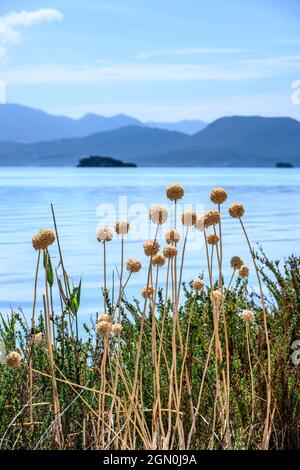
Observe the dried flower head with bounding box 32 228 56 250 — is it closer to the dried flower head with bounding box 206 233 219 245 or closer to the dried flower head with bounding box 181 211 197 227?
the dried flower head with bounding box 181 211 197 227

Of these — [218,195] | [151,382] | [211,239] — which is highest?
[218,195]

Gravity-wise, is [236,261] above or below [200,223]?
below

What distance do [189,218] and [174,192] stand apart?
0.37ft

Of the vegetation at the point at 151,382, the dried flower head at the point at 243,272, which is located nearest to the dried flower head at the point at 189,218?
the vegetation at the point at 151,382

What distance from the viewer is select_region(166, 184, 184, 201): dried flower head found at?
6.35 feet

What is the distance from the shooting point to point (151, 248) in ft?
6.62

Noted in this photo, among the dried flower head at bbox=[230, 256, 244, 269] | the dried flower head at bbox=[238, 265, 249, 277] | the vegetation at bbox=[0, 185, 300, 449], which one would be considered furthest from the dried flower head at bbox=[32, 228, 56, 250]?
the dried flower head at bbox=[238, 265, 249, 277]

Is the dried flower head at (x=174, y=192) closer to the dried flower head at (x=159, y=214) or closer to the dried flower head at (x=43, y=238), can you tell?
the dried flower head at (x=159, y=214)

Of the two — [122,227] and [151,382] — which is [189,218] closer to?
[122,227]

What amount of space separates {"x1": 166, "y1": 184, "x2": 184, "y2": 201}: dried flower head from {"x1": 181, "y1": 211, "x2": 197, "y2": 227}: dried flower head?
85 mm

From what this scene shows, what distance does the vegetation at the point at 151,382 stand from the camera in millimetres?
2027

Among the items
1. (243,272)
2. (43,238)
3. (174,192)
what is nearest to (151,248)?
(174,192)

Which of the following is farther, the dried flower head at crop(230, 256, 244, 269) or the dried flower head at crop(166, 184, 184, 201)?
the dried flower head at crop(230, 256, 244, 269)
